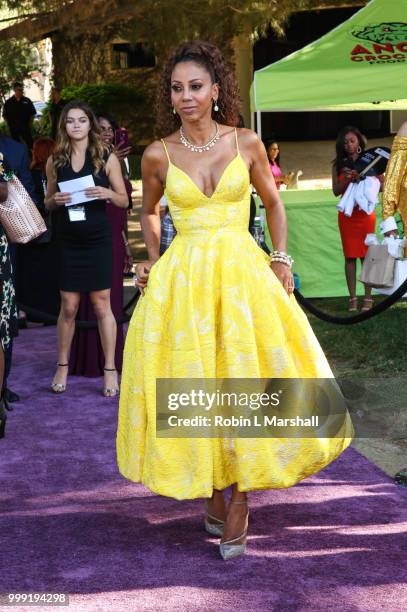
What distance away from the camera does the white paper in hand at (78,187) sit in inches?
274

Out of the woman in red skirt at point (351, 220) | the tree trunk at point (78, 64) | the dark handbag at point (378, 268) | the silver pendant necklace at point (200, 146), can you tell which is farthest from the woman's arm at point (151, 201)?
the tree trunk at point (78, 64)

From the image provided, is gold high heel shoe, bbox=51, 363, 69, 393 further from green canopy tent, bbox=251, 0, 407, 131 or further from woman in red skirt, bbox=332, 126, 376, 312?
woman in red skirt, bbox=332, 126, 376, 312

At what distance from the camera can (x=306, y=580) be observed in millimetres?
4012

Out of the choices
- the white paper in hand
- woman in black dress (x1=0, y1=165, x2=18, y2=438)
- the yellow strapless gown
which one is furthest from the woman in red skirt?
the yellow strapless gown

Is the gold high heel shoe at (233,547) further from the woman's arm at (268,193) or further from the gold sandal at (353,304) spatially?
the gold sandal at (353,304)

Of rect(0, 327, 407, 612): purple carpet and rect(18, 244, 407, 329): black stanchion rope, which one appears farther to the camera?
rect(18, 244, 407, 329): black stanchion rope

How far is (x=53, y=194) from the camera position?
7.12 metres

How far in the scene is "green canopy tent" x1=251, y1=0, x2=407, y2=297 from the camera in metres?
8.92

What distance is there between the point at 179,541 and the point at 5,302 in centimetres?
228

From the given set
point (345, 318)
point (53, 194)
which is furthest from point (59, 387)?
point (345, 318)

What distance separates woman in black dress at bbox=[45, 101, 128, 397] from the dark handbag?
84.8 inches

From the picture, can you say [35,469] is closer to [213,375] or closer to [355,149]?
[213,375]

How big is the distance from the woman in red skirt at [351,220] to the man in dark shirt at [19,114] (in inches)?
575

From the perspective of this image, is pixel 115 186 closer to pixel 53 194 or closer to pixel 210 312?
pixel 53 194
